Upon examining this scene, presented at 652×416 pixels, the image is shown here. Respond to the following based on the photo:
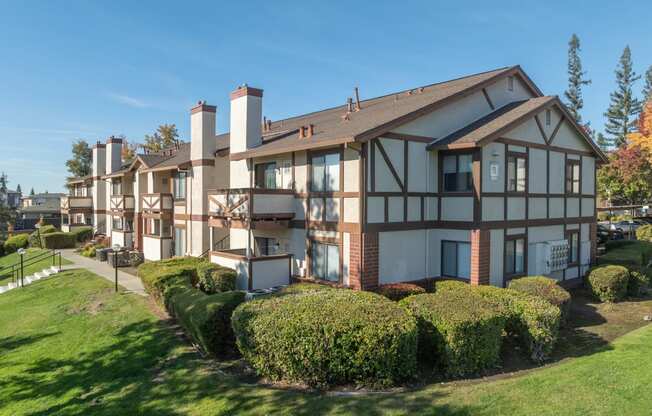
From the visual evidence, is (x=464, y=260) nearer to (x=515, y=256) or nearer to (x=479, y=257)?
(x=479, y=257)

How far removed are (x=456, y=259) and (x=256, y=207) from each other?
7.47m

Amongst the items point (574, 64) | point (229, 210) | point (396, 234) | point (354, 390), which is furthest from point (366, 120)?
point (574, 64)

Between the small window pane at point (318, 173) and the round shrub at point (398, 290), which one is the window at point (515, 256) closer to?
the round shrub at point (398, 290)

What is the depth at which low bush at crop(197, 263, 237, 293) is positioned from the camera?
51.0ft

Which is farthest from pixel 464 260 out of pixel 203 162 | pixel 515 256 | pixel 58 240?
pixel 58 240

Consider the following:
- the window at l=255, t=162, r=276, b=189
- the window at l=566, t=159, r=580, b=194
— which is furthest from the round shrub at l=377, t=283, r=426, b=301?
the window at l=566, t=159, r=580, b=194

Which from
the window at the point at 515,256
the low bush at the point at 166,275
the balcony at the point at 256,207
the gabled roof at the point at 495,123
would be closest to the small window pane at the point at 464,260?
the window at the point at 515,256

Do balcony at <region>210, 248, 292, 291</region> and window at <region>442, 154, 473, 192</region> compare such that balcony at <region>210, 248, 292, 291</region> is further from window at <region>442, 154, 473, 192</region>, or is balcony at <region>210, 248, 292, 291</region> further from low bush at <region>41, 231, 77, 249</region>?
low bush at <region>41, 231, 77, 249</region>

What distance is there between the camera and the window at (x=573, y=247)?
20.0 m

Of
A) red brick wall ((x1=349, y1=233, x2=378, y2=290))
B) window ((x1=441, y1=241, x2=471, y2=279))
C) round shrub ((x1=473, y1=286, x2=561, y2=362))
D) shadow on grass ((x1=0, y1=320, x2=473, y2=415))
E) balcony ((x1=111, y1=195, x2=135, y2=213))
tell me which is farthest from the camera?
balcony ((x1=111, y1=195, x2=135, y2=213))

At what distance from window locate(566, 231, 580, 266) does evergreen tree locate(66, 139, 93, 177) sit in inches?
2456

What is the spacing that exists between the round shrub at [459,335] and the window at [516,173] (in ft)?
24.4

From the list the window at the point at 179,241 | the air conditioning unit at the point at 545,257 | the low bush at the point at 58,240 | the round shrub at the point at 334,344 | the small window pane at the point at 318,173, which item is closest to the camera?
the round shrub at the point at 334,344

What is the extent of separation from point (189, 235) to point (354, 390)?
1695cm
